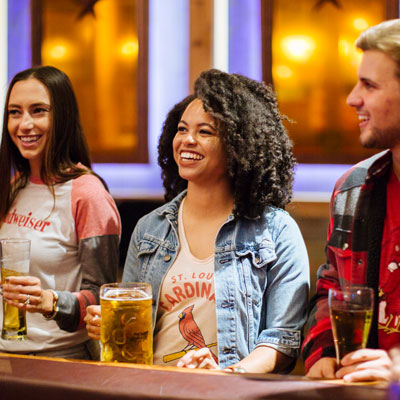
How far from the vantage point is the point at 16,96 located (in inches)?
92.4

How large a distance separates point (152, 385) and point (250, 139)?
1.20 meters

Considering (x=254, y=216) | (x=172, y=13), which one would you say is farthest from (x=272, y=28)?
(x=254, y=216)

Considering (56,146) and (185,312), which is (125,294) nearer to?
(185,312)

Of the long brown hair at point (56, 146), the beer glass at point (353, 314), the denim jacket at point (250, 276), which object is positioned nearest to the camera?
the beer glass at point (353, 314)

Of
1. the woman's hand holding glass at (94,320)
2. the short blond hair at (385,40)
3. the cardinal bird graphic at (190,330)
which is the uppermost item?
the short blond hair at (385,40)

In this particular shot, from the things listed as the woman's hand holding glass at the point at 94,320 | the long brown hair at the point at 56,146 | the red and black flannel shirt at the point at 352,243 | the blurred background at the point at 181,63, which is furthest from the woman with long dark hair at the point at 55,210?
the red and black flannel shirt at the point at 352,243

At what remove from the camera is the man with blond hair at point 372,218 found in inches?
61.9

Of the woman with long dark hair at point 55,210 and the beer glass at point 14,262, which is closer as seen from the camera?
the beer glass at point 14,262

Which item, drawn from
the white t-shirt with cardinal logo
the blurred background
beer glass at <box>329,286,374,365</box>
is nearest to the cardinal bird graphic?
Result: the white t-shirt with cardinal logo

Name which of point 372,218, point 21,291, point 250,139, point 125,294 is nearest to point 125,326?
point 125,294

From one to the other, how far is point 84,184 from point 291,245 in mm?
865

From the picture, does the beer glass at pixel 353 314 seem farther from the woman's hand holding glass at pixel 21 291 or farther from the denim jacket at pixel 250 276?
the woman's hand holding glass at pixel 21 291

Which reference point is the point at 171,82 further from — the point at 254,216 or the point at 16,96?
the point at 254,216

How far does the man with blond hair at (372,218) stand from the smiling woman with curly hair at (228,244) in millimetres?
185
